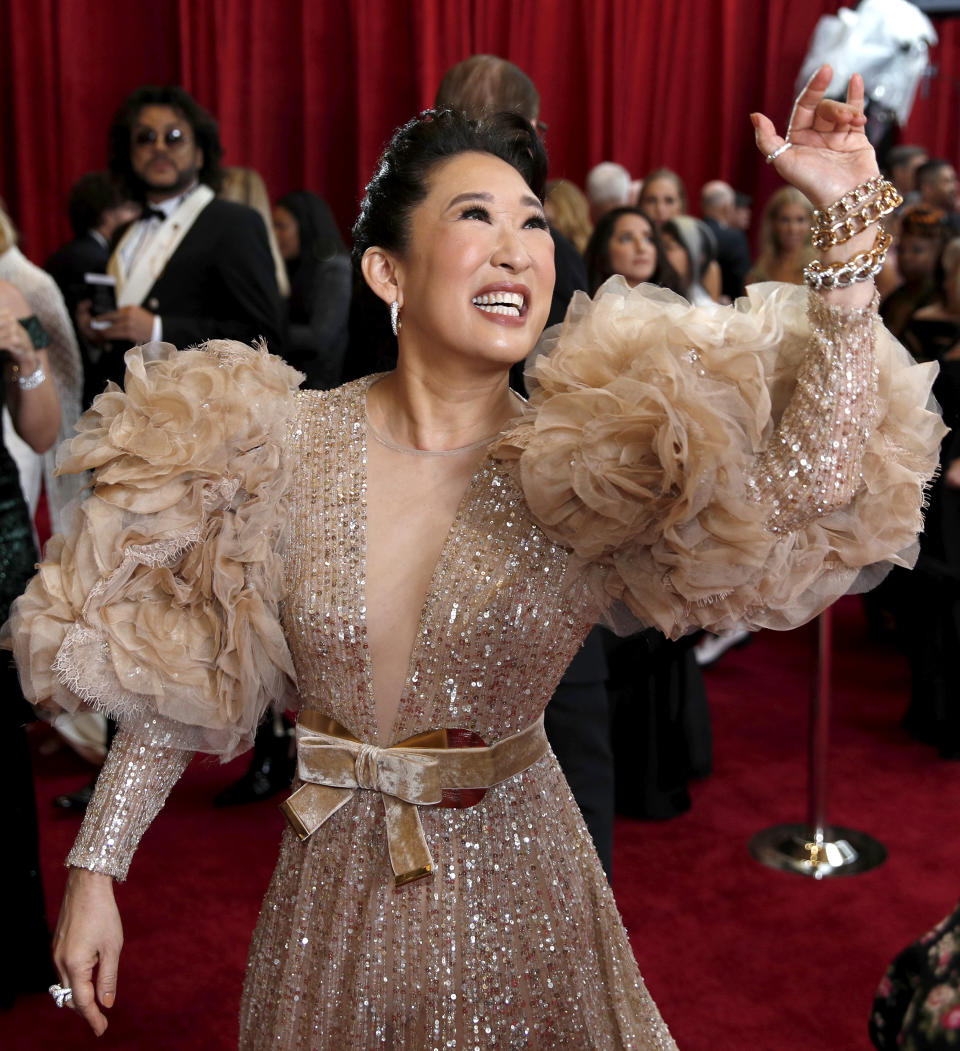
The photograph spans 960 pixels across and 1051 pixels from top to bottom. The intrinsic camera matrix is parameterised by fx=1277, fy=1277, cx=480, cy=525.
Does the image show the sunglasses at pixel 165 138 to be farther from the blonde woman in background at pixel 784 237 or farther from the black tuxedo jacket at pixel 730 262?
the black tuxedo jacket at pixel 730 262

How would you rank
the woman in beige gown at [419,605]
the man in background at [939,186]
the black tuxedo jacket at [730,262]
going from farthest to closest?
1. the man in background at [939,186]
2. the black tuxedo jacket at [730,262]
3. the woman in beige gown at [419,605]

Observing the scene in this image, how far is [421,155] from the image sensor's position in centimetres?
171

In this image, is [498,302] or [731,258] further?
[731,258]

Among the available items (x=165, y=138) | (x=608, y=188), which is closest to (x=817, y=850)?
(x=165, y=138)

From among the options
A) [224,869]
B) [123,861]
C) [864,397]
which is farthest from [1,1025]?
[864,397]

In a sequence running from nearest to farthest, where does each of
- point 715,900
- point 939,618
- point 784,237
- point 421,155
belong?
point 421,155, point 715,900, point 939,618, point 784,237

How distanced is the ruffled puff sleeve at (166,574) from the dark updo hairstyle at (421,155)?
310 millimetres

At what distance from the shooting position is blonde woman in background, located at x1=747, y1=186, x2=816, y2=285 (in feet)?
19.3

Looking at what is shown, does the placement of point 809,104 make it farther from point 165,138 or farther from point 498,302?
point 165,138

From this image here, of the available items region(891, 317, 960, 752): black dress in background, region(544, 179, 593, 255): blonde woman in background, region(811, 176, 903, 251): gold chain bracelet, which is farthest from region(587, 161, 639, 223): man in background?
region(811, 176, 903, 251): gold chain bracelet

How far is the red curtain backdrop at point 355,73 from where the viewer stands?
8281 millimetres

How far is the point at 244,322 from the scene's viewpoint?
3713mm

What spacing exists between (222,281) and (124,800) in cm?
241

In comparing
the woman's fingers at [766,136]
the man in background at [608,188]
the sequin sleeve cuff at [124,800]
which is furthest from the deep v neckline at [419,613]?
the man in background at [608,188]
